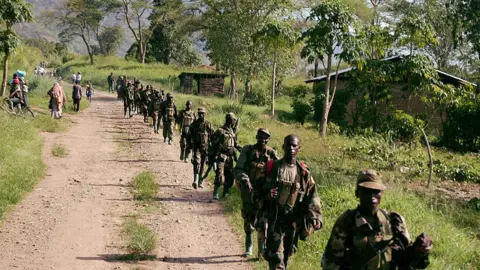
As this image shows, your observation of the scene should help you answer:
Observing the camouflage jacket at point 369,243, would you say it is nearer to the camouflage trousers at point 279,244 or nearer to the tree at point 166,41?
the camouflage trousers at point 279,244

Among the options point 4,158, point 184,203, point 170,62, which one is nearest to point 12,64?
point 4,158

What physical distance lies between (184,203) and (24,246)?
3.24m

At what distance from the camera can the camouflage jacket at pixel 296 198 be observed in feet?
16.8

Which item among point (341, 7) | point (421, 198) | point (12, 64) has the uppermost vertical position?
point (341, 7)

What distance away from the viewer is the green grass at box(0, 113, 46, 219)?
8828 millimetres

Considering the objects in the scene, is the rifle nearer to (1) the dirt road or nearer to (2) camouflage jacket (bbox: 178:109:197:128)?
(1) the dirt road

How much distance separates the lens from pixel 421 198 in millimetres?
11234

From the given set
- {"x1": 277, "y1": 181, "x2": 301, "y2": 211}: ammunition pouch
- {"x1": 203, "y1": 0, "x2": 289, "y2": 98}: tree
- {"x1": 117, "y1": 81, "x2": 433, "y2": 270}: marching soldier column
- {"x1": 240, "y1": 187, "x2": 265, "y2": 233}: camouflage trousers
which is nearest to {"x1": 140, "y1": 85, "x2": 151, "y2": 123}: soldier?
{"x1": 203, "y1": 0, "x2": 289, "y2": 98}: tree

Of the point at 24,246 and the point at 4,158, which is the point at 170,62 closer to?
the point at 4,158

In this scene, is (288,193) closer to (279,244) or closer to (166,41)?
(279,244)

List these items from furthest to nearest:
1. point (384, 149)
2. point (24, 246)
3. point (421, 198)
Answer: point (384, 149) < point (421, 198) < point (24, 246)

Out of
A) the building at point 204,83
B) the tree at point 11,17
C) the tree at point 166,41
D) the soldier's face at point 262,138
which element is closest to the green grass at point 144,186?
the soldier's face at point 262,138

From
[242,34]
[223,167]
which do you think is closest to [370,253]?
[223,167]

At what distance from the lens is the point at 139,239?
6.96 meters
